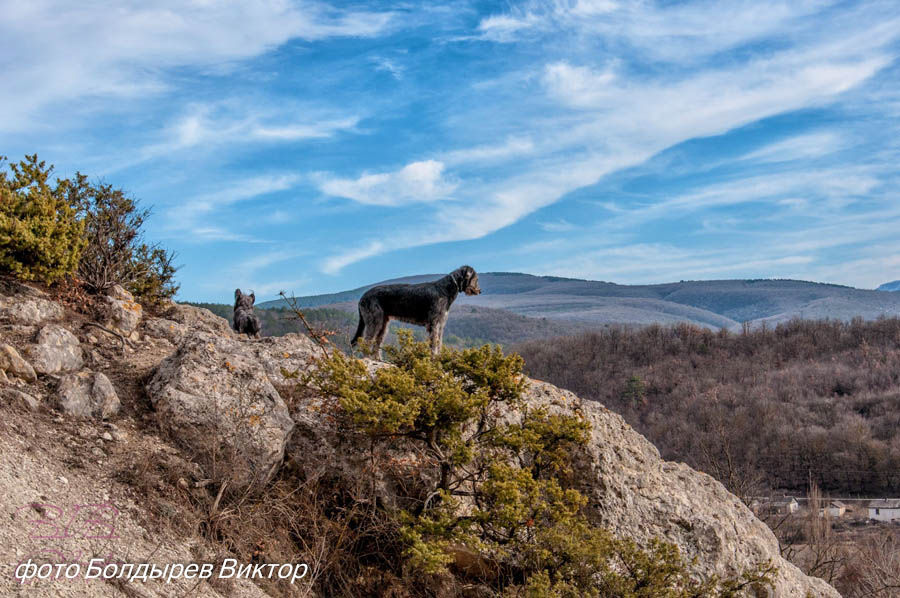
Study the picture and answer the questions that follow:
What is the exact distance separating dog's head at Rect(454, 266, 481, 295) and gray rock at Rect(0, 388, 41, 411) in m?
5.07

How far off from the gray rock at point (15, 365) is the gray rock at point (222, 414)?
3.30 ft

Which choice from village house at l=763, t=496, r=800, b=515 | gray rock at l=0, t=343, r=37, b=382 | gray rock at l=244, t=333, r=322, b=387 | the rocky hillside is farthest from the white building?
gray rock at l=0, t=343, r=37, b=382

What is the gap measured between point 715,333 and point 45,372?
79017 mm

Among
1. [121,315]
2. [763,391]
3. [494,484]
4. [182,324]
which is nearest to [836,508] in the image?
[763,391]

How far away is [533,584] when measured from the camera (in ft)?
19.9

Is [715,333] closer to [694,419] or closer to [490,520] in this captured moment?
[694,419]

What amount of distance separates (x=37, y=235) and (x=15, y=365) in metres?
2.25

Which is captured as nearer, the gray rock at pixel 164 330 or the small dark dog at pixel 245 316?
the gray rock at pixel 164 330

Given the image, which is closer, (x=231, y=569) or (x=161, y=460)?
(x=231, y=569)

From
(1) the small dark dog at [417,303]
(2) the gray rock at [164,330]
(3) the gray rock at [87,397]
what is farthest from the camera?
(1) the small dark dog at [417,303]

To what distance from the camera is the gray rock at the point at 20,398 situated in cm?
619

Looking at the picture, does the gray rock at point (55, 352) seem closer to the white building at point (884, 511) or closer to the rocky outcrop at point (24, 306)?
the rocky outcrop at point (24, 306)

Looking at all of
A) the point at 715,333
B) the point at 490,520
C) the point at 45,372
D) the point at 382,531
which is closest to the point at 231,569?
the point at 382,531

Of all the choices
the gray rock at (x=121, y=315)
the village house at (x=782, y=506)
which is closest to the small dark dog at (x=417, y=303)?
the gray rock at (x=121, y=315)
